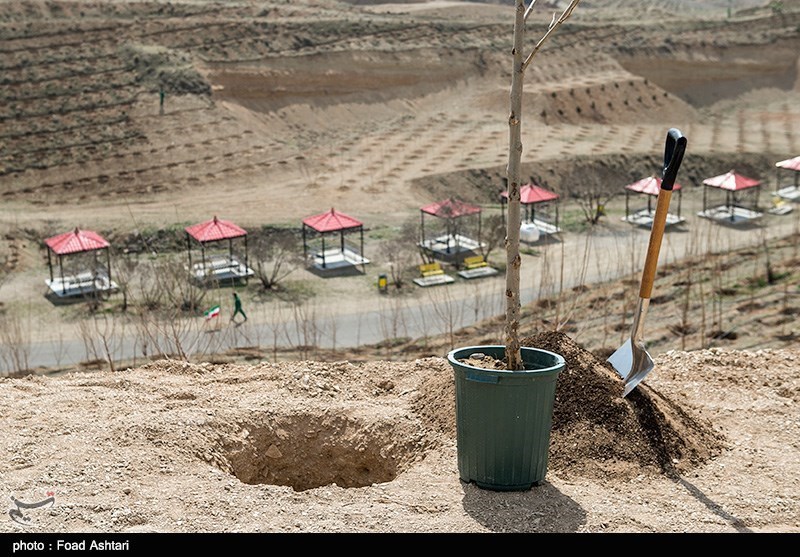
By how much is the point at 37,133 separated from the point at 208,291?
1473 centimetres

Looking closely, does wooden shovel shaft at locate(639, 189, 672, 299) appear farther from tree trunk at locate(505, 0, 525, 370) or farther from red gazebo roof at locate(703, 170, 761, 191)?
red gazebo roof at locate(703, 170, 761, 191)

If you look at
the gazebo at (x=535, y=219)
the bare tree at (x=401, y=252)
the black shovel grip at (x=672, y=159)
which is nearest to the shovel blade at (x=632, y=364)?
the black shovel grip at (x=672, y=159)

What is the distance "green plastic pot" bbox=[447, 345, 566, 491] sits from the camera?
300 inches

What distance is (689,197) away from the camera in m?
41.1

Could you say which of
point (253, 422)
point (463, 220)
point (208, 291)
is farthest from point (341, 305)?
point (253, 422)

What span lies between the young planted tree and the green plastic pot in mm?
369

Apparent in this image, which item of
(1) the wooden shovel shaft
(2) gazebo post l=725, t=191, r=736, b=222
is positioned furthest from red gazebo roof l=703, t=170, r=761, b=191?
(1) the wooden shovel shaft

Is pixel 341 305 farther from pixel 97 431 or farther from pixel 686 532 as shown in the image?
pixel 686 532

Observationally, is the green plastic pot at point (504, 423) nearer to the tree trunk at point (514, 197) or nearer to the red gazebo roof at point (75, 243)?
the tree trunk at point (514, 197)

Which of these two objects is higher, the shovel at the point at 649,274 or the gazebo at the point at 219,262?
the shovel at the point at 649,274

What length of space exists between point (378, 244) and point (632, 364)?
23360 mm

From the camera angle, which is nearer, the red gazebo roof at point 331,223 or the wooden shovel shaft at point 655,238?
the wooden shovel shaft at point 655,238

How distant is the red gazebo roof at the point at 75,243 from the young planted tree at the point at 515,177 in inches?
823

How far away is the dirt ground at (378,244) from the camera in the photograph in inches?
309
